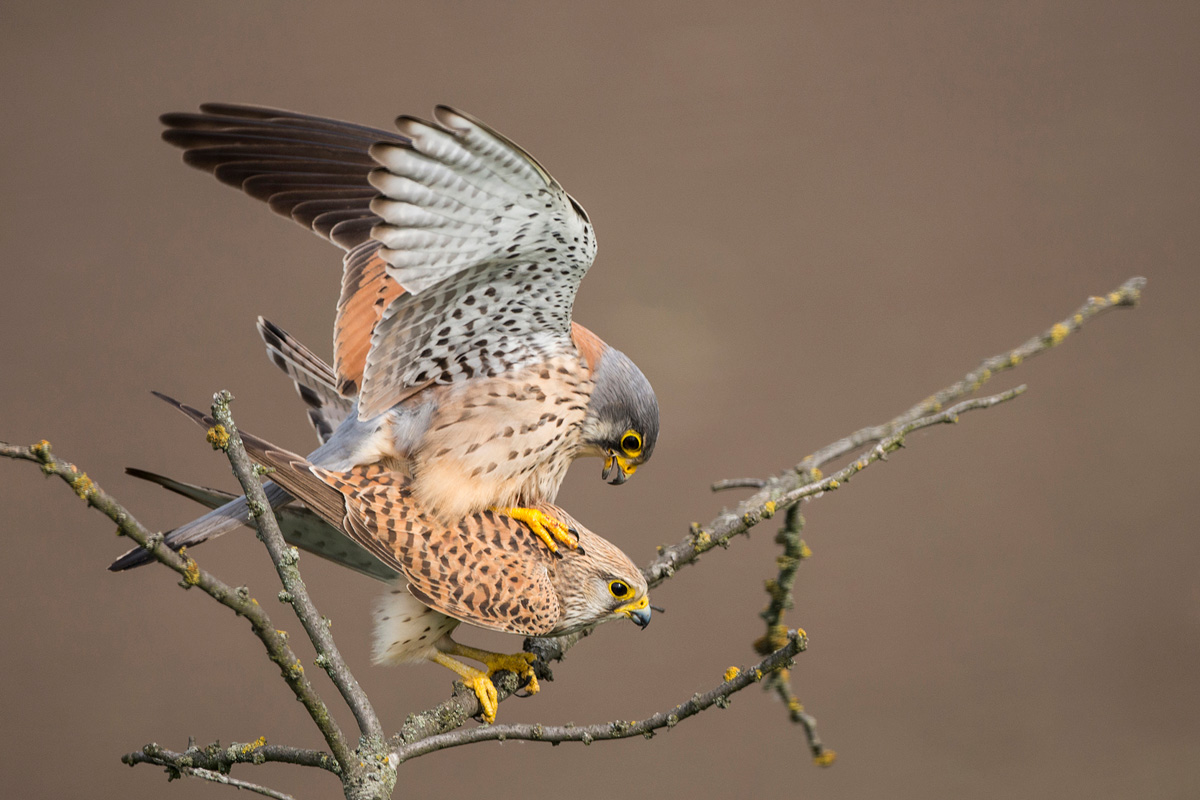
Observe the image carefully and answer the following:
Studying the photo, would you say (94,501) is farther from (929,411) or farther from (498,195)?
(929,411)

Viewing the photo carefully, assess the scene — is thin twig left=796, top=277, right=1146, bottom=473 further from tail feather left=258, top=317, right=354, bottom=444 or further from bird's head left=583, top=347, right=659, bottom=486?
tail feather left=258, top=317, right=354, bottom=444

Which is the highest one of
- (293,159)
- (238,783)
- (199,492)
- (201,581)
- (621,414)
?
(293,159)

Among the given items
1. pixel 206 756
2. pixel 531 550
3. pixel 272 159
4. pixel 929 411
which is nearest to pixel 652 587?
pixel 531 550

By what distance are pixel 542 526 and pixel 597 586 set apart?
109 mm

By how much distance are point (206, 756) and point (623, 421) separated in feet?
2.09

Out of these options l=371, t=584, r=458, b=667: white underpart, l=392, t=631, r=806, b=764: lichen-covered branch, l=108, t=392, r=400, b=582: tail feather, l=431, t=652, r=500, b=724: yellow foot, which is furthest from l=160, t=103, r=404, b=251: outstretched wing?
l=392, t=631, r=806, b=764: lichen-covered branch

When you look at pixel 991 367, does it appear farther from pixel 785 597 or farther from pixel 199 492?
pixel 199 492

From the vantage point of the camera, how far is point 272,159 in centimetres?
141

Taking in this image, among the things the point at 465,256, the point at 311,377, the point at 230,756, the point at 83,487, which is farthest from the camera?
the point at 311,377

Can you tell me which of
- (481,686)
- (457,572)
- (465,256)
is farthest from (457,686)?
(465,256)

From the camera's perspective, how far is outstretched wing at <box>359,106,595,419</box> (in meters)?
1.04

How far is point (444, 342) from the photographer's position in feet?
4.12

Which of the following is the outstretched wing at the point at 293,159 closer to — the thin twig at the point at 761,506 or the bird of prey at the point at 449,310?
the bird of prey at the point at 449,310

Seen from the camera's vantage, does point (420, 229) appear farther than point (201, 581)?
Yes
